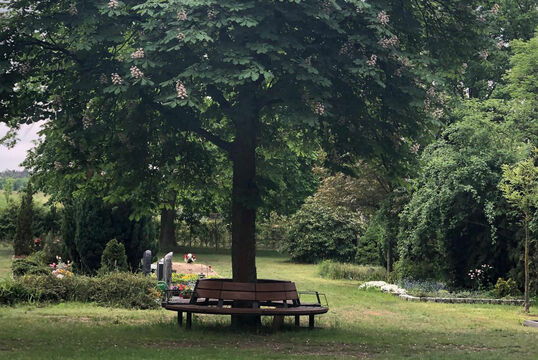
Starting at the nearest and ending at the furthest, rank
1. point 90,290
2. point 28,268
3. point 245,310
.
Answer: point 245,310 < point 90,290 < point 28,268

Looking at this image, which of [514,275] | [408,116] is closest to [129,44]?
[408,116]

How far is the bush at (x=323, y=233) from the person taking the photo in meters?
43.3

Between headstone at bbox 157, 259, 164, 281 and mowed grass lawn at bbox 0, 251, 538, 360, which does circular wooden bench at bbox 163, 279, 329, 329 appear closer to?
mowed grass lawn at bbox 0, 251, 538, 360

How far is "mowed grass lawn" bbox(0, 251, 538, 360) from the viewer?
36.5ft

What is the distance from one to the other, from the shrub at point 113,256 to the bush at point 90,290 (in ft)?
8.16

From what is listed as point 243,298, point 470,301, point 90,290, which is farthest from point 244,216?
point 470,301

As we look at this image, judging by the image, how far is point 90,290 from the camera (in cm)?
1842

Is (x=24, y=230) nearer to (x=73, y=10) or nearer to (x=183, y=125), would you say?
(x=183, y=125)

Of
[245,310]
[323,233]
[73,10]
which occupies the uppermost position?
[73,10]

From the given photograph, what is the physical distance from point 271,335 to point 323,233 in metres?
30.4

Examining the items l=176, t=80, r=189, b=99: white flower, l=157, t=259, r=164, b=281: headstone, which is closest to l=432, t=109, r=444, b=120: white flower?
l=176, t=80, r=189, b=99: white flower

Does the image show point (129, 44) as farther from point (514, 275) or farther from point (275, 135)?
point (514, 275)

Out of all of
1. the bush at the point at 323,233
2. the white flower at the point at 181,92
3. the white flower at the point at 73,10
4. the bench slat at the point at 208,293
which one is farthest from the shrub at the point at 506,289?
the bush at the point at 323,233

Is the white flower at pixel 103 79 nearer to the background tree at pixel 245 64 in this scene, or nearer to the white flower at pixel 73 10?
the background tree at pixel 245 64
